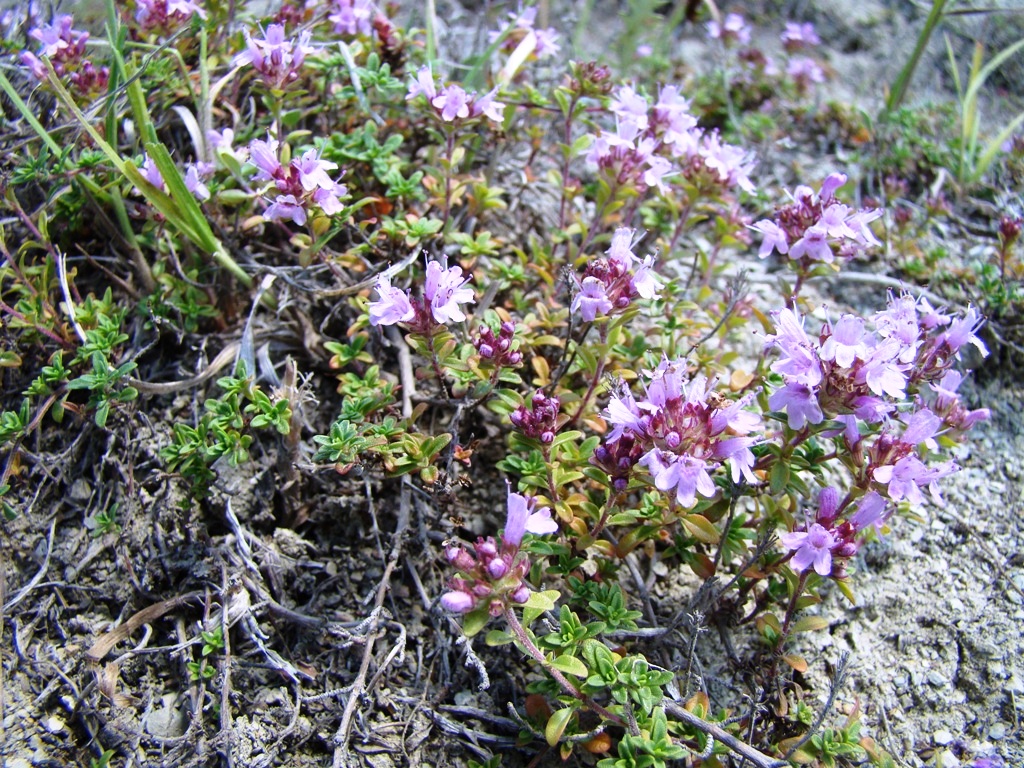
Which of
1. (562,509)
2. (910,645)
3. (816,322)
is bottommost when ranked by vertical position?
(910,645)

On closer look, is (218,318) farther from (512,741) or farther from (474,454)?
(512,741)

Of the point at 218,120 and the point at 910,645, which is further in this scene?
the point at 218,120

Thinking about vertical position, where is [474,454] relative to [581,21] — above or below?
below

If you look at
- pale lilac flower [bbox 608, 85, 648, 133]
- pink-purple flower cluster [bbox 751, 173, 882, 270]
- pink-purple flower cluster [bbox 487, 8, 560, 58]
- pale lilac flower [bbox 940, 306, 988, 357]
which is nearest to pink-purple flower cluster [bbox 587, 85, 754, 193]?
pale lilac flower [bbox 608, 85, 648, 133]

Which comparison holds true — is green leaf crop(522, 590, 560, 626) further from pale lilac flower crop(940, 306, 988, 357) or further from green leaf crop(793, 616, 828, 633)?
pale lilac flower crop(940, 306, 988, 357)

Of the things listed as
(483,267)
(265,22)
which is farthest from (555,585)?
(265,22)
